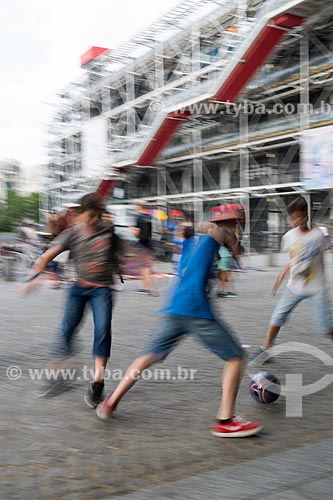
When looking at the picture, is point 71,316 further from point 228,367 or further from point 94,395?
point 228,367

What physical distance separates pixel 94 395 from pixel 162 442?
94 cm

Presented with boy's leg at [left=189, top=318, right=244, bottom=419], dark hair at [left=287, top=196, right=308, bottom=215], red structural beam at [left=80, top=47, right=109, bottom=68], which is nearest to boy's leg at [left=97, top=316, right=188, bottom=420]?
boy's leg at [left=189, top=318, right=244, bottom=419]

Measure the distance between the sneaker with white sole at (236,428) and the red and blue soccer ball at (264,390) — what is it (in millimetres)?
601

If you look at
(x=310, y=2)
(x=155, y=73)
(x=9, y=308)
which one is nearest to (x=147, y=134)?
(x=155, y=73)

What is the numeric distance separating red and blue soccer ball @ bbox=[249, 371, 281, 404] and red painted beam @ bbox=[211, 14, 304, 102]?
2047 cm

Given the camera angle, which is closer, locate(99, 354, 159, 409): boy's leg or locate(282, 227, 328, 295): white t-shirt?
locate(99, 354, 159, 409): boy's leg

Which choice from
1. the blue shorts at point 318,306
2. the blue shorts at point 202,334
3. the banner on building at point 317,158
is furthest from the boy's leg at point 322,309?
the banner on building at point 317,158

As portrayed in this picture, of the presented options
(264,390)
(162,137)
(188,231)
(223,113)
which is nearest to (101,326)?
(264,390)

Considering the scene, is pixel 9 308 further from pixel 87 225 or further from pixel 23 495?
pixel 23 495

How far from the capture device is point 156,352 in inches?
166

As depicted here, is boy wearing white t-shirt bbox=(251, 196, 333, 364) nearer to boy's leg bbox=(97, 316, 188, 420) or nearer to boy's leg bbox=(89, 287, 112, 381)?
boy's leg bbox=(89, 287, 112, 381)

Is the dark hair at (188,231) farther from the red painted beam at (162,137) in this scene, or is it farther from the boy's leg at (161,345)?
the red painted beam at (162,137)

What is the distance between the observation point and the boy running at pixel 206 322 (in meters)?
4.08

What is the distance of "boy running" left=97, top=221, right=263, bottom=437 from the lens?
4078 millimetres
